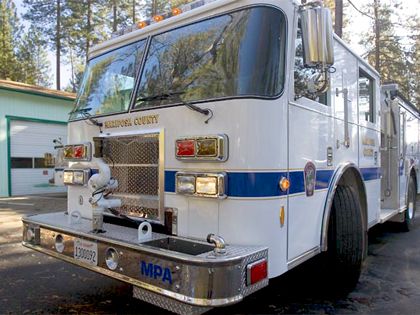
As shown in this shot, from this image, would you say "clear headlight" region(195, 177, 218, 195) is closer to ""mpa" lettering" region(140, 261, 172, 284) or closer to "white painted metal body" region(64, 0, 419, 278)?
"white painted metal body" region(64, 0, 419, 278)

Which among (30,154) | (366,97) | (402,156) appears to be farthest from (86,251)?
(30,154)

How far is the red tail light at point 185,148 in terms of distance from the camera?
3.04m

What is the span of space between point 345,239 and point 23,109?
47.0 feet

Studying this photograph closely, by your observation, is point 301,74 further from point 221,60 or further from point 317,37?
point 221,60

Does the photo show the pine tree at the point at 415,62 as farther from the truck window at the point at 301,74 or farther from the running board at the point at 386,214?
the truck window at the point at 301,74

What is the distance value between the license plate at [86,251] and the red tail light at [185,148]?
912 millimetres

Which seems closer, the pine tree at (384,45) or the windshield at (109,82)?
the windshield at (109,82)

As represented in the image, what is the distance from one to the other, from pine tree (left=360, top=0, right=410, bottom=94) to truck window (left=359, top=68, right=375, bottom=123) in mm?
14686

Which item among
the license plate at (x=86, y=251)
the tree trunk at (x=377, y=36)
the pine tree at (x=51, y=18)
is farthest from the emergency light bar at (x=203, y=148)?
the pine tree at (x=51, y=18)

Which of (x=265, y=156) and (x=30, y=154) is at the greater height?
(x=30, y=154)

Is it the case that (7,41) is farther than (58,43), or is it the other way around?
(7,41)

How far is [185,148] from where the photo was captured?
308cm

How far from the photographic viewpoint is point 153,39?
378cm

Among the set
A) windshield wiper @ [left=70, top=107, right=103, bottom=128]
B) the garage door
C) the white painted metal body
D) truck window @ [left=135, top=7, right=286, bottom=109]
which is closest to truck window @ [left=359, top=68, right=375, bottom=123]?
the white painted metal body
